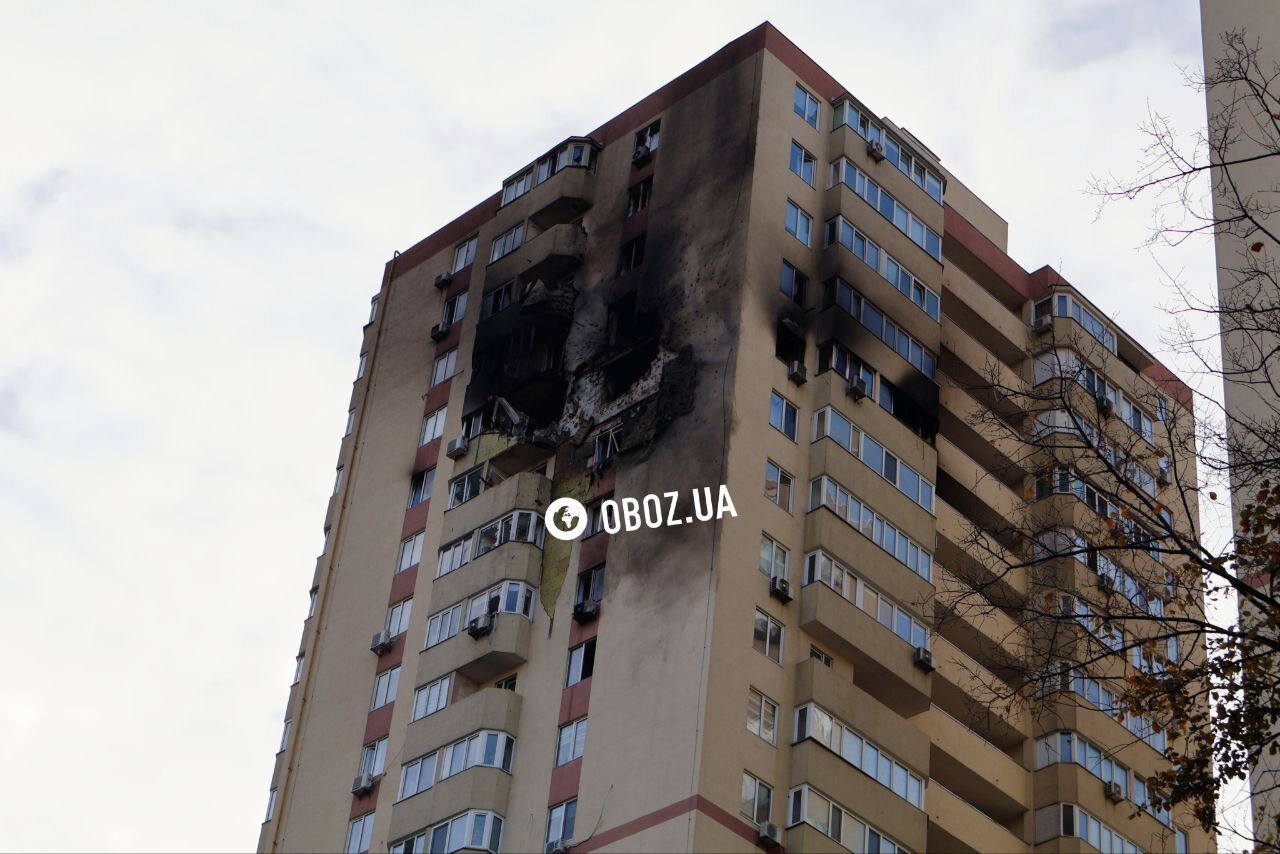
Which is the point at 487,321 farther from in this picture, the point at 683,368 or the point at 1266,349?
the point at 1266,349

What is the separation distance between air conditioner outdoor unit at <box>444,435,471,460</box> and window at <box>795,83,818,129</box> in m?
16.2

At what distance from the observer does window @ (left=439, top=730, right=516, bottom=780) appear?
199 feet

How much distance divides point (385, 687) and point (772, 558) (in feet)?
47.8

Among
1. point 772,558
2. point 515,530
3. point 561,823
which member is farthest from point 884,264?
point 561,823

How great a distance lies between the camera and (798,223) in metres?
68.6

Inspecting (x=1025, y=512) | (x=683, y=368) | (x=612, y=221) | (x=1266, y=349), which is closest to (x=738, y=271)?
(x=683, y=368)

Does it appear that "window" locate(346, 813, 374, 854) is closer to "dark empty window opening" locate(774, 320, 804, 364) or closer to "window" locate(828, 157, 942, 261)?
"dark empty window opening" locate(774, 320, 804, 364)

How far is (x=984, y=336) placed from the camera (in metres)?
77.2

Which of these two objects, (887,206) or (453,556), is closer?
(453,556)

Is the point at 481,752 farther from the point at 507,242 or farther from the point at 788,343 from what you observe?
the point at 507,242

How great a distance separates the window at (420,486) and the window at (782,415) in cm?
1413

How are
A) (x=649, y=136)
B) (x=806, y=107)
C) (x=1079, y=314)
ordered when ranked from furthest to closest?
(x=1079, y=314) → (x=649, y=136) → (x=806, y=107)

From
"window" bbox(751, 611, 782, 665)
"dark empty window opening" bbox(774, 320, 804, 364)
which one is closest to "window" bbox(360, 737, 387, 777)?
"window" bbox(751, 611, 782, 665)

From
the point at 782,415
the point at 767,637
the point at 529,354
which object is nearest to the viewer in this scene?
the point at 767,637
